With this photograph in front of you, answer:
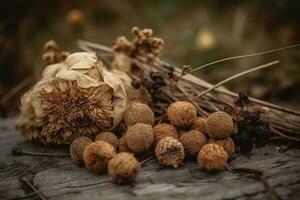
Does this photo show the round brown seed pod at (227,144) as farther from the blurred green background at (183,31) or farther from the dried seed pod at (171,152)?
the blurred green background at (183,31)

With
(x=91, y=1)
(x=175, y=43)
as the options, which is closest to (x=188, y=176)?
(x=175, y=43)

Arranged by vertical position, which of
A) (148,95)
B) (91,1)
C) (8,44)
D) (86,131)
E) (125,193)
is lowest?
(125,193)

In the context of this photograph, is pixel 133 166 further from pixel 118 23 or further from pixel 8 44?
pixel 118 23

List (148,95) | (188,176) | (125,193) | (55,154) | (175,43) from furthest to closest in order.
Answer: (175,43) → (148,95) → (55,154) → (188,176) → (125,193)

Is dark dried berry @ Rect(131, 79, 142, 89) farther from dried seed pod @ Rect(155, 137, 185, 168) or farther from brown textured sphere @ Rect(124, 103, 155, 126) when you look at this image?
dried seed pod @ Rect(155, 137, 185, 168)

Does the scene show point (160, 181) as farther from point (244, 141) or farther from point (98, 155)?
point (244, 141)

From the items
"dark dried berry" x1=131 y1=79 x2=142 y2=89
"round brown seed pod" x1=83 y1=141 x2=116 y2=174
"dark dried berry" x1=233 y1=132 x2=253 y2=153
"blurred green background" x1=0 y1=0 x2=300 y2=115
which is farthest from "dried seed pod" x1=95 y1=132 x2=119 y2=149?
"blurred green background" x1=0 y1=0 x2=300 y2=115

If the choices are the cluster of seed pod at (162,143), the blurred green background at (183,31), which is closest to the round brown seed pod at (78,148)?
the cluster of seed pod at (162,143)
